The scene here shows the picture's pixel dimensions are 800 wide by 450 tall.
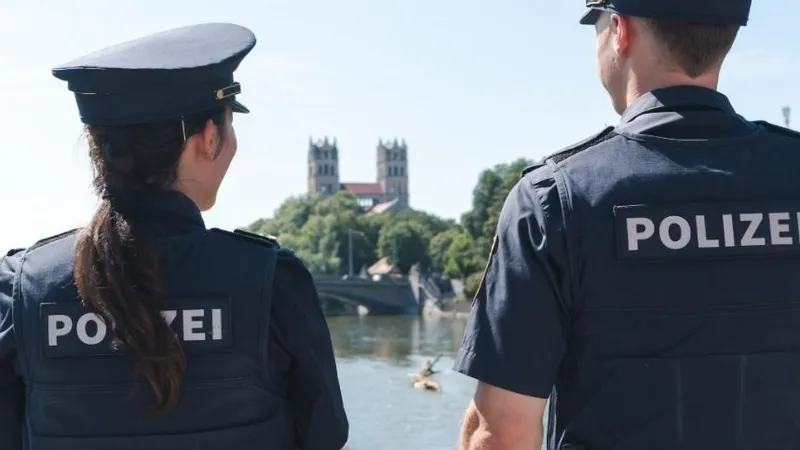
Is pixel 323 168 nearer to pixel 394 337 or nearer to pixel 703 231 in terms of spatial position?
pixel 394 337

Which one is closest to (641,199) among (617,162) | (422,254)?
(617,162)

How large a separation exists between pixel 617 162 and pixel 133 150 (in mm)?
960

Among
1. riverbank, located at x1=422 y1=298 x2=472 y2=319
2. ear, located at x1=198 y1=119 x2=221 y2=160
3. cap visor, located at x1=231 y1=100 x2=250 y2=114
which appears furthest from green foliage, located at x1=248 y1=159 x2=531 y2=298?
ear, located at x1=198 y1=119 x2=221 y2=160

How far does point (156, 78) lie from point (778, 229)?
1252 millimetres

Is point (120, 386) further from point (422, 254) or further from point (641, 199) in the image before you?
point (422, 254)

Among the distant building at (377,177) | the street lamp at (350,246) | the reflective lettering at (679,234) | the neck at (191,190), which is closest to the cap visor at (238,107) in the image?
the neck at (191,190)

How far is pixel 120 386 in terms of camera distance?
7.00 feet

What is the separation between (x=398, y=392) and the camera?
28.6m

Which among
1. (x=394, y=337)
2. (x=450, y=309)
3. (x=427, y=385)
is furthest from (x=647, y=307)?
(x=450, y=309)

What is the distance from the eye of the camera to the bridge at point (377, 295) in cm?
6956

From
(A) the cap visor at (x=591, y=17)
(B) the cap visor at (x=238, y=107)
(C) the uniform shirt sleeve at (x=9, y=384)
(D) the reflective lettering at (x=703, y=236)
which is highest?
(A) the cap visor at (x=591, y=17)

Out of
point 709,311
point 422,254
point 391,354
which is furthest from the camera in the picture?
point 422,254

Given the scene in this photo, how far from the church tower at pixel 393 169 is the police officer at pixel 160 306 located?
127656 mm

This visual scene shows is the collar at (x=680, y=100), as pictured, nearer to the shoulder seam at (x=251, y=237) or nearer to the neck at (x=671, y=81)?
the neck at (x=671, y=81)
